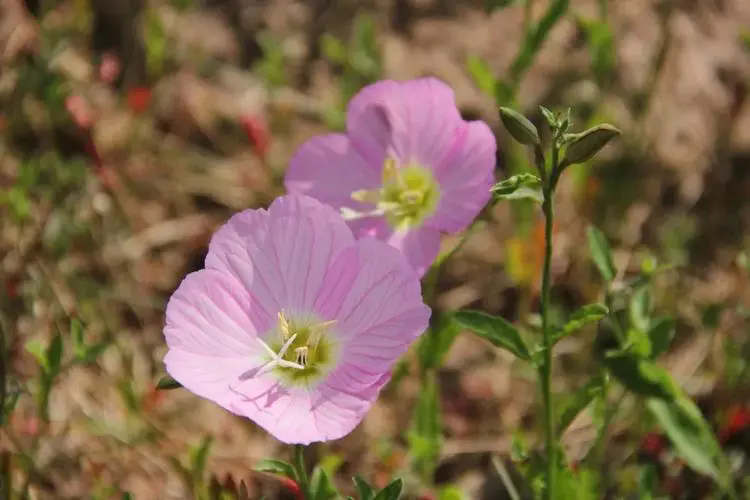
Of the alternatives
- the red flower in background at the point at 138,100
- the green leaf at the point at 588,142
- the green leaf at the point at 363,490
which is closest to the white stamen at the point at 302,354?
the green leaf at the point at 363,490

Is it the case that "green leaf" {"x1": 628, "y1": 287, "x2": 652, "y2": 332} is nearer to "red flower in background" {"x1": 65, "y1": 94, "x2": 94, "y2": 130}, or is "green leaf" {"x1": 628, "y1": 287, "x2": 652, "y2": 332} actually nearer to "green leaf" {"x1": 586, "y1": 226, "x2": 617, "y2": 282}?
"green leaf" {"x1": 586, "y1": 226, "x2": 617, "y2": 282}

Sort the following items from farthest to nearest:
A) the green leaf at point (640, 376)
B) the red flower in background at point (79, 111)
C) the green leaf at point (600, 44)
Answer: the red flower in background at point (79, 111) < the green leaf at point (600, 44) < the green leaf at point (640, 376)

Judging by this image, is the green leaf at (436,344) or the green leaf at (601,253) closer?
the green leaf at (601,253)

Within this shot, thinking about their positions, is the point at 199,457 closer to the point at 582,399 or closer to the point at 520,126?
the point at 582,399

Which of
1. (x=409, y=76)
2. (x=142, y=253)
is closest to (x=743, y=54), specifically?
(x=409, y=76)

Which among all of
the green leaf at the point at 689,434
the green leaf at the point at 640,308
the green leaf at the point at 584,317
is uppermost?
the green leaf at the point at 584,317

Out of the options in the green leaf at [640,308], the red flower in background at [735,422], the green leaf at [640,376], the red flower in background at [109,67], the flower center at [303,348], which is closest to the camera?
the flower center at [303,348]

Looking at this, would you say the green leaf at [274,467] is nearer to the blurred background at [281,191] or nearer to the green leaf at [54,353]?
the blurred background at [281,191]

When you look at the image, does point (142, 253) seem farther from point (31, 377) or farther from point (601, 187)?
point (601, 187)
